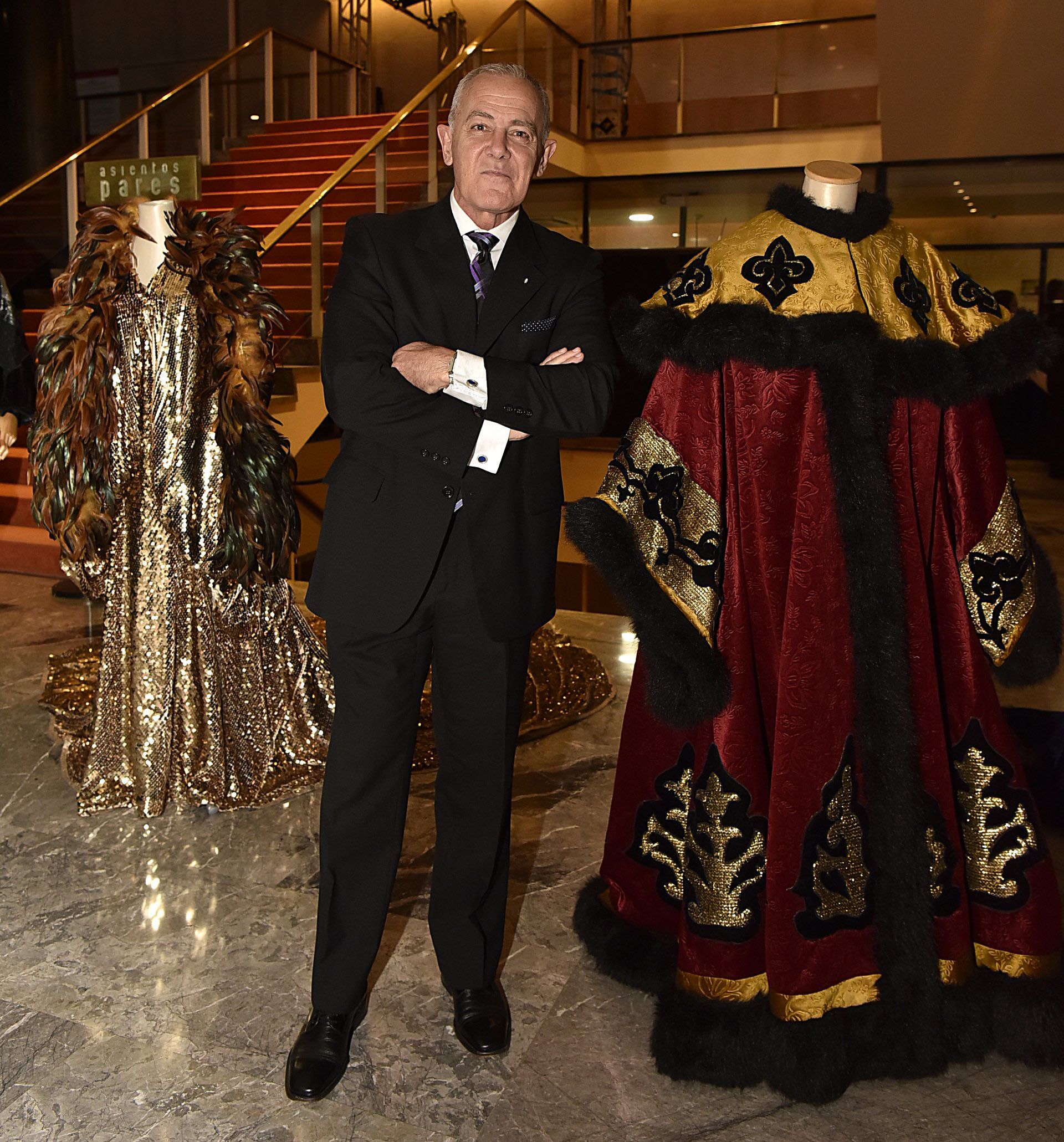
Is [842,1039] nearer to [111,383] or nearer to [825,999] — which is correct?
[825,999]

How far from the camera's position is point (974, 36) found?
6.85m

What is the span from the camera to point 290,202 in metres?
7.38

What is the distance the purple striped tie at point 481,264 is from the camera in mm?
1783

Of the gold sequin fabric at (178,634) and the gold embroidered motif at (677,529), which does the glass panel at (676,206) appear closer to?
the gold sequin fabric at (178,634)

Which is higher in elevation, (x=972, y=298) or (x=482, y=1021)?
(x=972, y=298)

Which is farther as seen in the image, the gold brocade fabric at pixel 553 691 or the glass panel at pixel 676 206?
the glass panel at pixel 676 206

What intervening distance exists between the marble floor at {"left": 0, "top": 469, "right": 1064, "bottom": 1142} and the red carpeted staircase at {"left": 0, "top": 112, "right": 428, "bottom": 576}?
165 cm

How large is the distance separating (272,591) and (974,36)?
617cm

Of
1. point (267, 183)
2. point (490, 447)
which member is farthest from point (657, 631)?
point (267, 183)

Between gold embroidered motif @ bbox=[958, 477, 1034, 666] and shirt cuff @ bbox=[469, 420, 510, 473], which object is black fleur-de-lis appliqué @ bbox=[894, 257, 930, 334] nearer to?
gold embroidered motif @ bbox=[958, 477, 1034, 666]

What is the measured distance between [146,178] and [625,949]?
7.87 ft

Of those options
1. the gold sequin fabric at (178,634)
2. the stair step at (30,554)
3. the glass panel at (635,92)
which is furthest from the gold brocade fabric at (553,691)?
the glass panel at (635,92)

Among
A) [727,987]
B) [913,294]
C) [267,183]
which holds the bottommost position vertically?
[727,987]

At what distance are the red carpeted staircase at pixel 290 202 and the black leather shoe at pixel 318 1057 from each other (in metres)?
2.17
